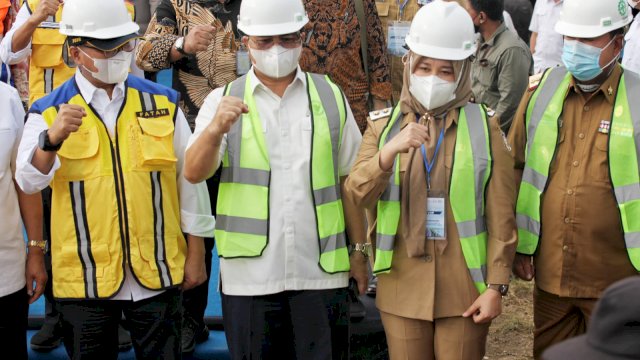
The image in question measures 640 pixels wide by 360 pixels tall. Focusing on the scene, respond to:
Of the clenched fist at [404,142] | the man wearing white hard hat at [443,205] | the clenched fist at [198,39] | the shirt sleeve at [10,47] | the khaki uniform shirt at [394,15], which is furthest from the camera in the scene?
the khaki uniform shirt at [394,15]

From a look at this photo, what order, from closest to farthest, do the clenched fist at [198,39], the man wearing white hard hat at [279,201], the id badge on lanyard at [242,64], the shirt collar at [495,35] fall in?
the man wearing white hard hat at [279,201] < the clenched fist at [198,39] < the id badge on lanyard at [242,64] < the shirt collar at [495,35]

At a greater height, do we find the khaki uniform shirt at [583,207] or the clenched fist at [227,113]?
the clenched fist at [227,113]

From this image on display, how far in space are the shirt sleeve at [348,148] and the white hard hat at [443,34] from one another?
0.48m

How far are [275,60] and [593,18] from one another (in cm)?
140

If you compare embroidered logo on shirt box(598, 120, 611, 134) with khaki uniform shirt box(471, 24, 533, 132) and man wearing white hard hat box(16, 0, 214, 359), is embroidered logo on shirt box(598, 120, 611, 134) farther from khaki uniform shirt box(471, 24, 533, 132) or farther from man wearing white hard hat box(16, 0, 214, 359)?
khaki uniform shirt box(471, 24, 533, 132)

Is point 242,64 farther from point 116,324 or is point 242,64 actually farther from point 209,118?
point 116,324

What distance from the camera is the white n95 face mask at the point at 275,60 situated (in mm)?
4133

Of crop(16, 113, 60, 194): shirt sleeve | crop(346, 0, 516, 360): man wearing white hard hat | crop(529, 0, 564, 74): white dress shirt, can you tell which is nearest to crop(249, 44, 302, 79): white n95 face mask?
crop(346, 0, 516, 360): man wearing white hard hat

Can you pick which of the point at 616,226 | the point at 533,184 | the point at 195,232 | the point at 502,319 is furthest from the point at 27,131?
the point at 502,319

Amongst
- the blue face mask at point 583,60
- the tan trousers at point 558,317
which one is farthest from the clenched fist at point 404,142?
the tan trousers at point 558,317

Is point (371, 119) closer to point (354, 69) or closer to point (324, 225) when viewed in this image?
point (324, 225)

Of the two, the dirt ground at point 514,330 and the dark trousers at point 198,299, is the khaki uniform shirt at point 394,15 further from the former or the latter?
the dirt ground at point 514,330

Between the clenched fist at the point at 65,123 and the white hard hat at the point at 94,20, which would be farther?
the white hard hat at the point at 94,20

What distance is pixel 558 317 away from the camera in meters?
4.46
